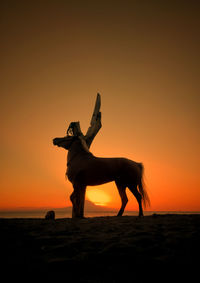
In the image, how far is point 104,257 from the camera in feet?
7.29

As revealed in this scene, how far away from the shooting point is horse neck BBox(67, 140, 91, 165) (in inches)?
274

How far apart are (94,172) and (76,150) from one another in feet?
3.49

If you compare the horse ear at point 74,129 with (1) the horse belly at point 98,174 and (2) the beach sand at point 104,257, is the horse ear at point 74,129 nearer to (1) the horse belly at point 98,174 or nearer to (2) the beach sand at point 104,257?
(1) the horse belly at point 98,174

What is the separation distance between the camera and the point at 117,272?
1.87 meters

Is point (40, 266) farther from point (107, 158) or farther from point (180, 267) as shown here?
point (107, 158)

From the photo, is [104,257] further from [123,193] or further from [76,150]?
[123,193]

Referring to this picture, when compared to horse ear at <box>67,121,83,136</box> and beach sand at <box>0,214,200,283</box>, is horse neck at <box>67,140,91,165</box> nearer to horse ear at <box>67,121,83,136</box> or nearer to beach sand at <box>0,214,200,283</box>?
horse ear at <box>67,121,83,136</box>

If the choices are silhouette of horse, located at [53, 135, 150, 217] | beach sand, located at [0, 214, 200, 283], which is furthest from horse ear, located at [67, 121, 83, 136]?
beach sand, located at [0, 214, 200, 283]

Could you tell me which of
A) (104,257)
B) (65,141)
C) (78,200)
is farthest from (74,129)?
(104,257)

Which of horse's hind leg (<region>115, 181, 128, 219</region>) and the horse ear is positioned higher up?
the horse ear

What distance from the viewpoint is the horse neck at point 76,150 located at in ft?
22.8

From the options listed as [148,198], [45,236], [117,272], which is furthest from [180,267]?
[148,198]

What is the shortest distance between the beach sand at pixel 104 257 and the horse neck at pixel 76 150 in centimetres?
382

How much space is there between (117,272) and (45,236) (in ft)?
5.48
